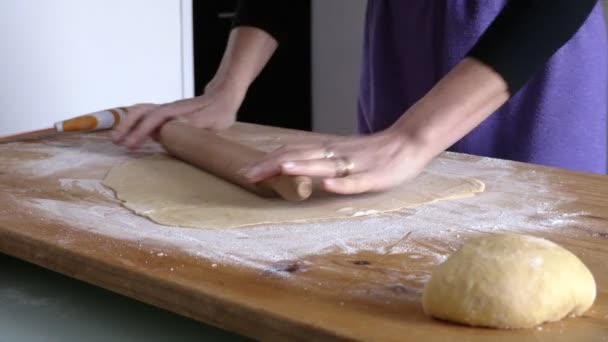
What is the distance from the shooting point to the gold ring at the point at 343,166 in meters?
0.97

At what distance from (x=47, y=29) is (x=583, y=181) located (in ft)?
5.27

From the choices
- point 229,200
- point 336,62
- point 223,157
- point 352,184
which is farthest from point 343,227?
point 336,62

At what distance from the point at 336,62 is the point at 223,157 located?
99.6 inches

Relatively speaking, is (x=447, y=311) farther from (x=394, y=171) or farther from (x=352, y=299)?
(x=394, y=171)

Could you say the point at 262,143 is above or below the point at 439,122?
below

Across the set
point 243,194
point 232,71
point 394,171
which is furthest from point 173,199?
point 232,71

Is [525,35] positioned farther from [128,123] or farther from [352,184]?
[128,123]

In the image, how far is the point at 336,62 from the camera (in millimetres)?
3609

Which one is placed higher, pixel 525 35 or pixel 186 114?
pixel 525 35

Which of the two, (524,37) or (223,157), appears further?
(223,157)

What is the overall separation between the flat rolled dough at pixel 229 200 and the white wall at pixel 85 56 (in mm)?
1093

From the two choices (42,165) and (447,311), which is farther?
(42,165)

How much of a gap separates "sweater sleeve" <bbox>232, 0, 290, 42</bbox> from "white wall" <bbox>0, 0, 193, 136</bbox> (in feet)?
2.79

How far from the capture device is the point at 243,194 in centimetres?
107
